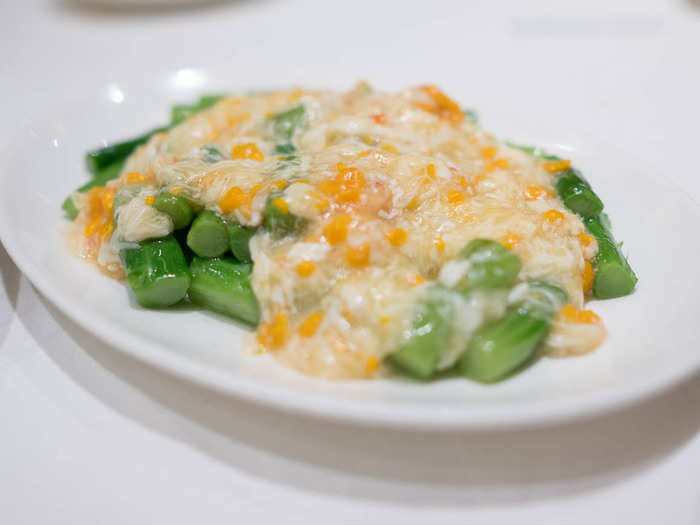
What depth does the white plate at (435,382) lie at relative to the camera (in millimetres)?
2027

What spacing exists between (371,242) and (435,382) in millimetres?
573

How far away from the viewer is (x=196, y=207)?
284 cm

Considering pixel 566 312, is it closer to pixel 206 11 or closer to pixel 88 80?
pixel 88 80

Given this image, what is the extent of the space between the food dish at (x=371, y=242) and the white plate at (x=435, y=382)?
0.28 ft

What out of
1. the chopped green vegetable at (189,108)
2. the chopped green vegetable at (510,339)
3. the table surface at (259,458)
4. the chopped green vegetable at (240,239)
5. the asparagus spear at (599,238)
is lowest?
the table surface at (259,458)

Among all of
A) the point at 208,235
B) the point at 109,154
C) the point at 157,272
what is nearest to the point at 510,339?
the point at 208,235

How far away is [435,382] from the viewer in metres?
2.28

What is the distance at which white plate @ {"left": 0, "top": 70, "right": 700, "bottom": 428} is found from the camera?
6.65 feet

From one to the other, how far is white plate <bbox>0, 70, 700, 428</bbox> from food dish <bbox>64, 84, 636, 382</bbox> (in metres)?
0.09

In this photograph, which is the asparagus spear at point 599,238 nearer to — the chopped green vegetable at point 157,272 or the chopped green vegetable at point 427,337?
the chopped green vegetable at point 427,337

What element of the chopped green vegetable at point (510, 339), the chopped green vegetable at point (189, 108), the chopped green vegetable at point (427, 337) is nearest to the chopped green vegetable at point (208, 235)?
the chopped green vegetable at point (427, 337)

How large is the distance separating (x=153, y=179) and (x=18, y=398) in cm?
111

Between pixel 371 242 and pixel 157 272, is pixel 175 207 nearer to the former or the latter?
pixel 157 272

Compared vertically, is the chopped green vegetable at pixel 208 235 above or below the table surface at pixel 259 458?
above
